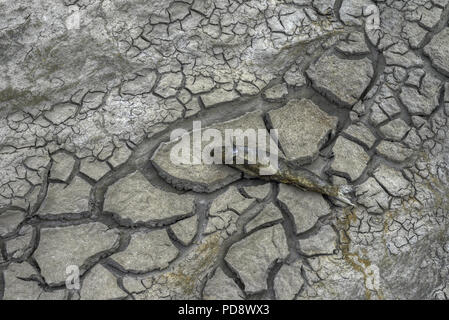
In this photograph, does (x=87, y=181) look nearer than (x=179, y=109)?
Yes

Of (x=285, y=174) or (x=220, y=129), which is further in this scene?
(x=220, y=129)

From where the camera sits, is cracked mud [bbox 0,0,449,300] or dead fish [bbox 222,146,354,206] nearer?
cracked mud [bbox 0,0,449,300]

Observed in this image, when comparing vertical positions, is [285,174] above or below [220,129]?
below

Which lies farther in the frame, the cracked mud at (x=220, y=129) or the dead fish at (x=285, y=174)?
the dead fish at (x=285, y=174)

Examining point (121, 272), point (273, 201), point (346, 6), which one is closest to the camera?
point (121, 272)

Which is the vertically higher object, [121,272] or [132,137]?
[132,137]

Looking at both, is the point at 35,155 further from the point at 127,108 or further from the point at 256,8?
the point at 256,8

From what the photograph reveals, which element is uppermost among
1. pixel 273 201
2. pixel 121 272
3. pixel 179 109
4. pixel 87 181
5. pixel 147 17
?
pixel 147 17

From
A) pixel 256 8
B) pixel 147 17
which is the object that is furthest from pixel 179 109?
pixel 256 8
